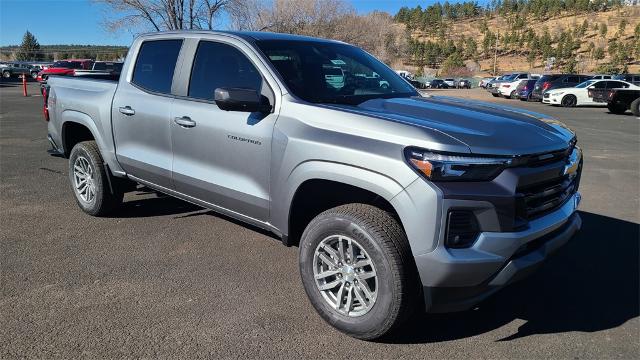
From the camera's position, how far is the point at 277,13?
141 ft

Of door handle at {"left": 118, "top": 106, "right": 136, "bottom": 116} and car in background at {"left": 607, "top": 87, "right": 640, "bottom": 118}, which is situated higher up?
door handle at {"left": 118, "top": 106, "right": 136, "bottom": 116}

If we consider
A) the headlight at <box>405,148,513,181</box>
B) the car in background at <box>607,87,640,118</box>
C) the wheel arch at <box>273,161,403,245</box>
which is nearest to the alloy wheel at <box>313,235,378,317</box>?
the wheel arch at <box>273,161,403,245</box>

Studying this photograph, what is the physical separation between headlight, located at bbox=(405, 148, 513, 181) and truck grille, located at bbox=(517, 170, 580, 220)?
0.22 m

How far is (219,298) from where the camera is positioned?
3.73 m

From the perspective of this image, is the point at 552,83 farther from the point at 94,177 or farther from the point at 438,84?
the point at 438,84

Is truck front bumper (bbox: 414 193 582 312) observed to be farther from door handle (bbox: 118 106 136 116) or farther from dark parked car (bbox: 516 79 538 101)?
dark parked car (bbox: 516 79 538 101)

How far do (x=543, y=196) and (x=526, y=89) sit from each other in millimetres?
32499

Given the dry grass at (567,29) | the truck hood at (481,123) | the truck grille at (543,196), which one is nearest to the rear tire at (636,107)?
the truck hood at (481,123)

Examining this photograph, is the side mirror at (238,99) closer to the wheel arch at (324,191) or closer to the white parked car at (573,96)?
the wheel arch at (324,191)

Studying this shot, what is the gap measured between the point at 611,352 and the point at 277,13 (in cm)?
4308

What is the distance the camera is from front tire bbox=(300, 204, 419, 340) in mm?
2930

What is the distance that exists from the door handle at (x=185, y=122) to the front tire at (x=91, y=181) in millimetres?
1530

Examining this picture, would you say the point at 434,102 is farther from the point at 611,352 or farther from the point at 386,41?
the point at 386,41

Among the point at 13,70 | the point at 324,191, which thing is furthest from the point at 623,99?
the point at 13,70
